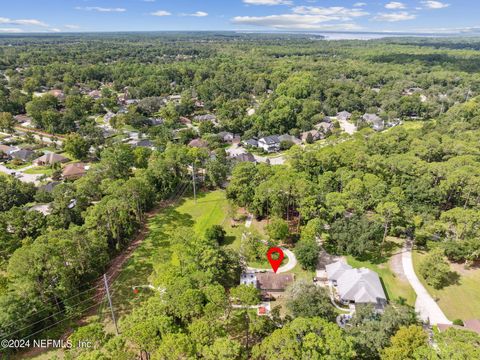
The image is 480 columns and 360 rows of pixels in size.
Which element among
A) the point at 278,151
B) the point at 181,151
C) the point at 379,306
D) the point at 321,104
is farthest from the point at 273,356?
the point at 321,104

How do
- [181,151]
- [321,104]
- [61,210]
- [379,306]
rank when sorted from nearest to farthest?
1. [379,306]
2. [61,210]
3. [181,151]
4. [321,104]

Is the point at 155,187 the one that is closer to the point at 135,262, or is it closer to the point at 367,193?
the point at 135,262

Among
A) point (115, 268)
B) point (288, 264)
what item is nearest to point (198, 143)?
point (115, 268)

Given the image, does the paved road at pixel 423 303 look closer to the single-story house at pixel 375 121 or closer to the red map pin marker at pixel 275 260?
the red map pin marker at pixel 275 260

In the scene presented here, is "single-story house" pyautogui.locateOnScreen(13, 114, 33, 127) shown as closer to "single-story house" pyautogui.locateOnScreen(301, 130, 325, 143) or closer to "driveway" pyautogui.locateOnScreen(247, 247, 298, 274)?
"single-story house" pyautogui.locateOnScreen(301, 130, 325, 143)

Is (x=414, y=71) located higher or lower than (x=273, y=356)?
higher

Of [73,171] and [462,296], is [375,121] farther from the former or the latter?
[73,171]
